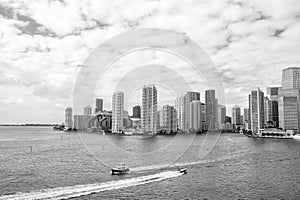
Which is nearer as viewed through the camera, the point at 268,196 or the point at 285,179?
the point at 268,196

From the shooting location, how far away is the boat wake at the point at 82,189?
40.2 meters

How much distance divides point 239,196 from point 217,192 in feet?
11.2

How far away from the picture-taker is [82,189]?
44500 millimetres

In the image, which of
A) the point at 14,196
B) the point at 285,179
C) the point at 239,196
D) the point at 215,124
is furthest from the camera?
the point at 215,124

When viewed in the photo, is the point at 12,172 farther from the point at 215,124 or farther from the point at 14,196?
the point at 215,124

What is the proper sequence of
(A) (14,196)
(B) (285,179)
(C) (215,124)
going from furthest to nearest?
(C) (215,124) < (B) (285,179) < (A) (14,196)

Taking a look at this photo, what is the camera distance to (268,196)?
43.3 metres

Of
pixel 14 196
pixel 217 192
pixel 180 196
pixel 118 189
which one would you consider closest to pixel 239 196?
pixel 217 192

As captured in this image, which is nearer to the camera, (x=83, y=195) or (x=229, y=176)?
(x=83, y=195)

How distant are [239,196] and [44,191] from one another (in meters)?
28.2

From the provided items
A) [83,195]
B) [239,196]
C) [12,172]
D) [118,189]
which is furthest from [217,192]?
[12,172]

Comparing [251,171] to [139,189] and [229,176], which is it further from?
[139,189]

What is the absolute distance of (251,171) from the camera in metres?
64.2

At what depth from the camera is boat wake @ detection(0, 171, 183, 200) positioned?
40.2 meters
